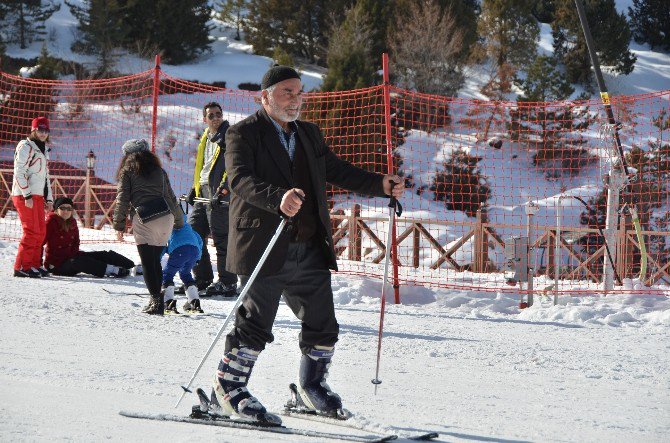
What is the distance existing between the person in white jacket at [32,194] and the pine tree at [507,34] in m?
31.3

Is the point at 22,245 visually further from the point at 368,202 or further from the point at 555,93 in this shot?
the point at 555,93

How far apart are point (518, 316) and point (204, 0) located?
1309 inches

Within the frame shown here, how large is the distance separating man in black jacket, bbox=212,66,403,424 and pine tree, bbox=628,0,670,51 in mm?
46251

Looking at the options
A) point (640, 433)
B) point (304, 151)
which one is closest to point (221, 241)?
point (304, 151)

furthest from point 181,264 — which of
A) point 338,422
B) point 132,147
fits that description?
point 338,422

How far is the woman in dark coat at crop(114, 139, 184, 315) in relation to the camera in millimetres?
7711

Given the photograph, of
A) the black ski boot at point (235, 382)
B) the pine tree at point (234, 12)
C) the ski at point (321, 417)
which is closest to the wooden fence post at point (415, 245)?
the ski at point (321, 417)

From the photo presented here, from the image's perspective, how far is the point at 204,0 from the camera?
39.8 meters

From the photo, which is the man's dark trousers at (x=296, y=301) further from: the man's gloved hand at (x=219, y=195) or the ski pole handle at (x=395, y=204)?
the man's gloved hand at (x=219, y=195)

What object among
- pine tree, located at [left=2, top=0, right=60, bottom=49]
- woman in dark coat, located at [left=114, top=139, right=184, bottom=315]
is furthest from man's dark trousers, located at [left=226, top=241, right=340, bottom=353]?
pine tree, located at [left=2, top=0, right=60, bottom=49]

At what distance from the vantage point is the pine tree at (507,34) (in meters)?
39.4

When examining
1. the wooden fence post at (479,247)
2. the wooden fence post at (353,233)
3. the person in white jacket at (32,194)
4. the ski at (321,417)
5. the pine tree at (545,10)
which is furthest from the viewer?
the pine tree at (545,10)

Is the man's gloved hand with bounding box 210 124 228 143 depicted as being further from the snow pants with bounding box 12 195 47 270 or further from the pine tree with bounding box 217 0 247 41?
the pine tree with bounding box 217 0 247 41

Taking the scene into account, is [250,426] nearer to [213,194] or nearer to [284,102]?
[284,102]
